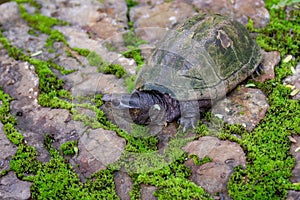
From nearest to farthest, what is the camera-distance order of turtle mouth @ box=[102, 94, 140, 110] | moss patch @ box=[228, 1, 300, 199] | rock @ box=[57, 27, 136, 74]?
moss patch @ box=[228, 1, 300, 199]
turtle mouth @ box=[102, 94, 140, 110]
rock @ box=[57, 27, 136, 74]

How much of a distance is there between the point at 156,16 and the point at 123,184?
333 centimetres

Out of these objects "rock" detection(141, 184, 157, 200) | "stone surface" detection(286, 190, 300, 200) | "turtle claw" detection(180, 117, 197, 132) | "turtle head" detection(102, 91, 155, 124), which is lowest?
"rock" detection(141, 184, 157, 200)

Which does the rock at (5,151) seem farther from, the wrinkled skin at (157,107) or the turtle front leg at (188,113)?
the turtle front leg at (188,113)

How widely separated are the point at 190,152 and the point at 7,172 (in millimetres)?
1962

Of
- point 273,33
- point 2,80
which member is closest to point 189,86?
point 273,33

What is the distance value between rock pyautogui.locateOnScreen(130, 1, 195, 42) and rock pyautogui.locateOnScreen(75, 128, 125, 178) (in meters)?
2.09

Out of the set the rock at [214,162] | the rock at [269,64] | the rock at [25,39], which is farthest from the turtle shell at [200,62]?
the rock at [25,39]

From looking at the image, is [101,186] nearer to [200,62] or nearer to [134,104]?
[134,104]

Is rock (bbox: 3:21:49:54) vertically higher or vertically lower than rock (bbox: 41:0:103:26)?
lower

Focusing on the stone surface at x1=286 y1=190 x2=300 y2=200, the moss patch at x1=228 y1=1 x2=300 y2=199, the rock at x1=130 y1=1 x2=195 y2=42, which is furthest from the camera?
the rock at x1=130 y1=1 x2=195 y2=42

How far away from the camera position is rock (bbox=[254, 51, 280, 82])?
219 inches

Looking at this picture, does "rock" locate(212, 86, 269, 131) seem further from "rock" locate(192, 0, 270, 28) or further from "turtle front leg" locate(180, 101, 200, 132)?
"rock" locate(192, 0, 270, 28)

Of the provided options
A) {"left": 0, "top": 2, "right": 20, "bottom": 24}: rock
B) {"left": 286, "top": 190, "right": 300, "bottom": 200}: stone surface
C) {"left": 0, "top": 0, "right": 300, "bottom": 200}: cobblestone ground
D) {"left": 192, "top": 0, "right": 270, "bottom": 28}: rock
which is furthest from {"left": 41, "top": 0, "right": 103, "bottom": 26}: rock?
{"left": 286, "top": 190, "right": 300, "bottom": 200}: stone surface

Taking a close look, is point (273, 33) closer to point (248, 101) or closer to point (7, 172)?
point (248, 101)
